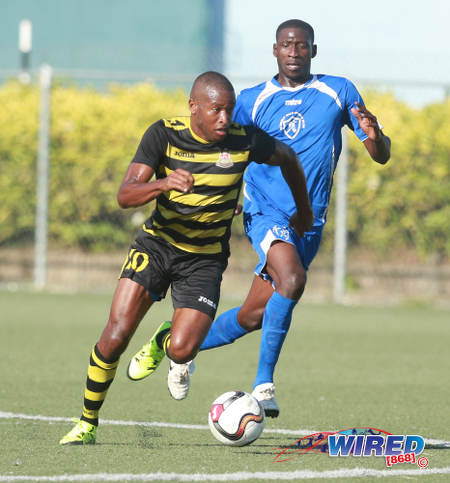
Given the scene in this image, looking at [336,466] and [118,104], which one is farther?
[118,104]

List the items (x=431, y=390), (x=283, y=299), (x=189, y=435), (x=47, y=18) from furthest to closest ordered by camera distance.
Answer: (x=47, y=18)
(x=431, y=390)
(x=283, y=299)
(x=189, y=435)

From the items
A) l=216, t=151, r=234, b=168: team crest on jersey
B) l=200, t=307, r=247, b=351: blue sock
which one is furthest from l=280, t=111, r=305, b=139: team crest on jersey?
l=216, t=151, r=234, b=168: team crest on jersey

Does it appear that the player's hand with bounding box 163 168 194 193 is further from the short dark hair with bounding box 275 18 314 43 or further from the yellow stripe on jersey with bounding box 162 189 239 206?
the short dark hair with bounding box 275 18 314 43

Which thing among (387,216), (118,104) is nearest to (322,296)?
(387,216)

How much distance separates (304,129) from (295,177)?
1.09 m

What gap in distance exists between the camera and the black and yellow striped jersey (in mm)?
5484

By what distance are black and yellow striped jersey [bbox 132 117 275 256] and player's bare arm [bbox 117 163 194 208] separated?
0.09 metres

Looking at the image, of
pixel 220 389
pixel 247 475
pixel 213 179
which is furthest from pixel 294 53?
pixel 247 475

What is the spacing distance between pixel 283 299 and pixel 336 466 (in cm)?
169

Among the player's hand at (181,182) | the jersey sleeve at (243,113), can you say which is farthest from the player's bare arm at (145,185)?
the jersey sleeve at (243,113)

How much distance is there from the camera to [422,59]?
48.1 ft

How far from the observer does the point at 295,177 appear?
5.75m

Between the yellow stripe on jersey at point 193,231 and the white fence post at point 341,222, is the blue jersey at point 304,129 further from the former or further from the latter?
the white fence post at point 341,222

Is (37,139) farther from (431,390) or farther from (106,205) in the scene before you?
(431,390)
